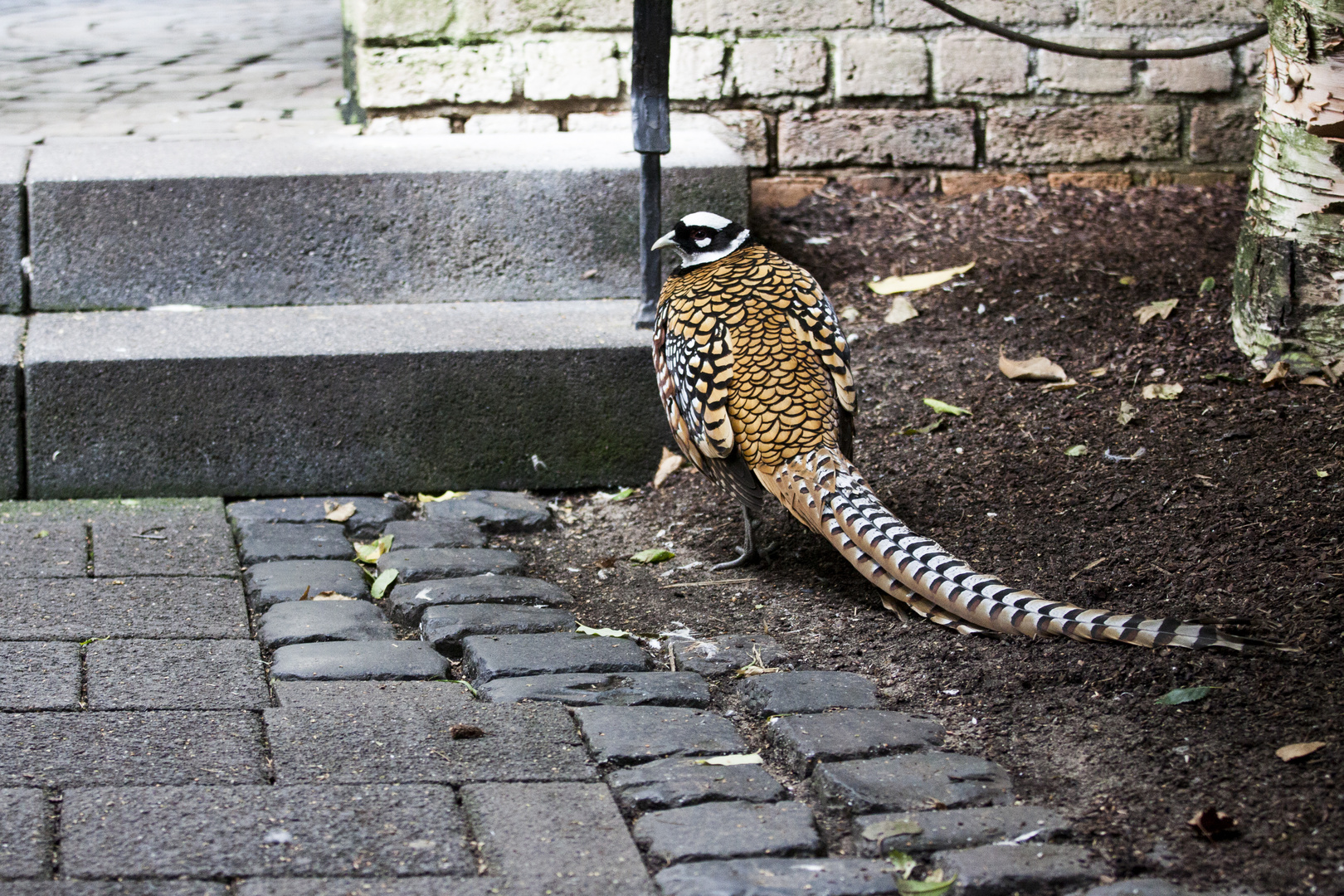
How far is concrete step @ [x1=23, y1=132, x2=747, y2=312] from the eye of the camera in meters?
4.51

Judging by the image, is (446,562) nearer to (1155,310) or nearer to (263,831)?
(263,831)

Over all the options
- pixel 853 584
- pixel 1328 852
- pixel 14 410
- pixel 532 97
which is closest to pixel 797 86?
pixel 532 97

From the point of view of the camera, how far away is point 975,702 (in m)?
2.76

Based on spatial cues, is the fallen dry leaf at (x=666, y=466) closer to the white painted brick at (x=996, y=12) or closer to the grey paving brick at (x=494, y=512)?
the grey paving brick at (x=494, y=512)

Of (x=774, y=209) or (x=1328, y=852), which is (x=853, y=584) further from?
(x=774, y=209)

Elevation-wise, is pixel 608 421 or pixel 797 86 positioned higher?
pixel 797 86

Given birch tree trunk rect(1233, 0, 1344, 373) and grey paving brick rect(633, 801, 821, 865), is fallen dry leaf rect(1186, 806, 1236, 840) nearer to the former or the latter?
grey paving brick rect(633, 801, 821, 865)

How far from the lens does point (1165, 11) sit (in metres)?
5.38

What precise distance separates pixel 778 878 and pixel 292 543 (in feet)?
7.03

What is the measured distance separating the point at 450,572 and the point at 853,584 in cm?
107

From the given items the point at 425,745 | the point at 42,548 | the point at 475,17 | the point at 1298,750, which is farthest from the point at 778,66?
the point at 1298,750

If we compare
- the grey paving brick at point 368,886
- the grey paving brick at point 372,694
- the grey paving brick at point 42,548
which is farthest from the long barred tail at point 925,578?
the grey paving brick at point 42,548

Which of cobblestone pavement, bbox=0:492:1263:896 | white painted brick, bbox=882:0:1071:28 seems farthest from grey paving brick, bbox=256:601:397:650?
white painted brick, bbox=882:0:1071:28

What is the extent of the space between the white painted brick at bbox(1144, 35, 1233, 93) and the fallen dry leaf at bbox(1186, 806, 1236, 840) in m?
4.03
